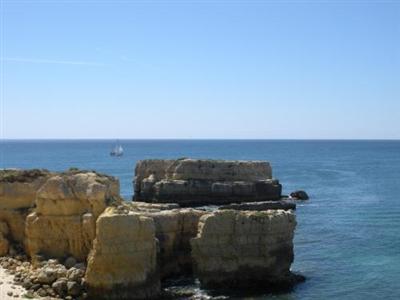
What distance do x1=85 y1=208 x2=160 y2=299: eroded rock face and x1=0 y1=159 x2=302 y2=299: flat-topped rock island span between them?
0.16 ft

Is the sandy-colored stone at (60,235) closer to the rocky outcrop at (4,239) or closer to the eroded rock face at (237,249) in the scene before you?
the rocky outcrop at (4,239)

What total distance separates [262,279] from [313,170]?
3929 inches

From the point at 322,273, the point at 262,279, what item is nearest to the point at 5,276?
the point at 262,279

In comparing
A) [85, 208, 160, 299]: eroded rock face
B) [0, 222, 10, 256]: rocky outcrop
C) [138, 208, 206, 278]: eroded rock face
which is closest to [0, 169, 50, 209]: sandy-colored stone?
[0, 222, 10, 256]: rocky outcrop

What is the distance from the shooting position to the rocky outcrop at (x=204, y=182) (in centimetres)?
7250

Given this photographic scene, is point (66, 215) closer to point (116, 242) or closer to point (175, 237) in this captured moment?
point (116, 242)

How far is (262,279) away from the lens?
36.4 metres

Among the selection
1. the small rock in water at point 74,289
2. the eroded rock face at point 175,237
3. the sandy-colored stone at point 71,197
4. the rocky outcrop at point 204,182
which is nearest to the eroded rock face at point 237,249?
the eroded rock face at point 175,237

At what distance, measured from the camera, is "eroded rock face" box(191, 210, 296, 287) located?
35938 mm

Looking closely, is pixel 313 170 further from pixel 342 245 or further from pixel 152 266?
pixel 152 266

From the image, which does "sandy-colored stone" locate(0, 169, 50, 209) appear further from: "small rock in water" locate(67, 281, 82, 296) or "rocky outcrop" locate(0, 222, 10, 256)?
"small rock in water" locate(67, 281, 82, 296)

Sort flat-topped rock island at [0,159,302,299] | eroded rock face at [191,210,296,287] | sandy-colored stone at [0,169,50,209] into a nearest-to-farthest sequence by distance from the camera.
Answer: flat-topped rock island at [0,159,302,299] < eroded rock face at [191,210,296,287] < sandy-colored stone at [0,169,50,209]

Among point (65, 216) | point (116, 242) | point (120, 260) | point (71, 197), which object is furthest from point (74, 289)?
point (71, 197)

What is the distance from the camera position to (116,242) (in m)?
32.5
